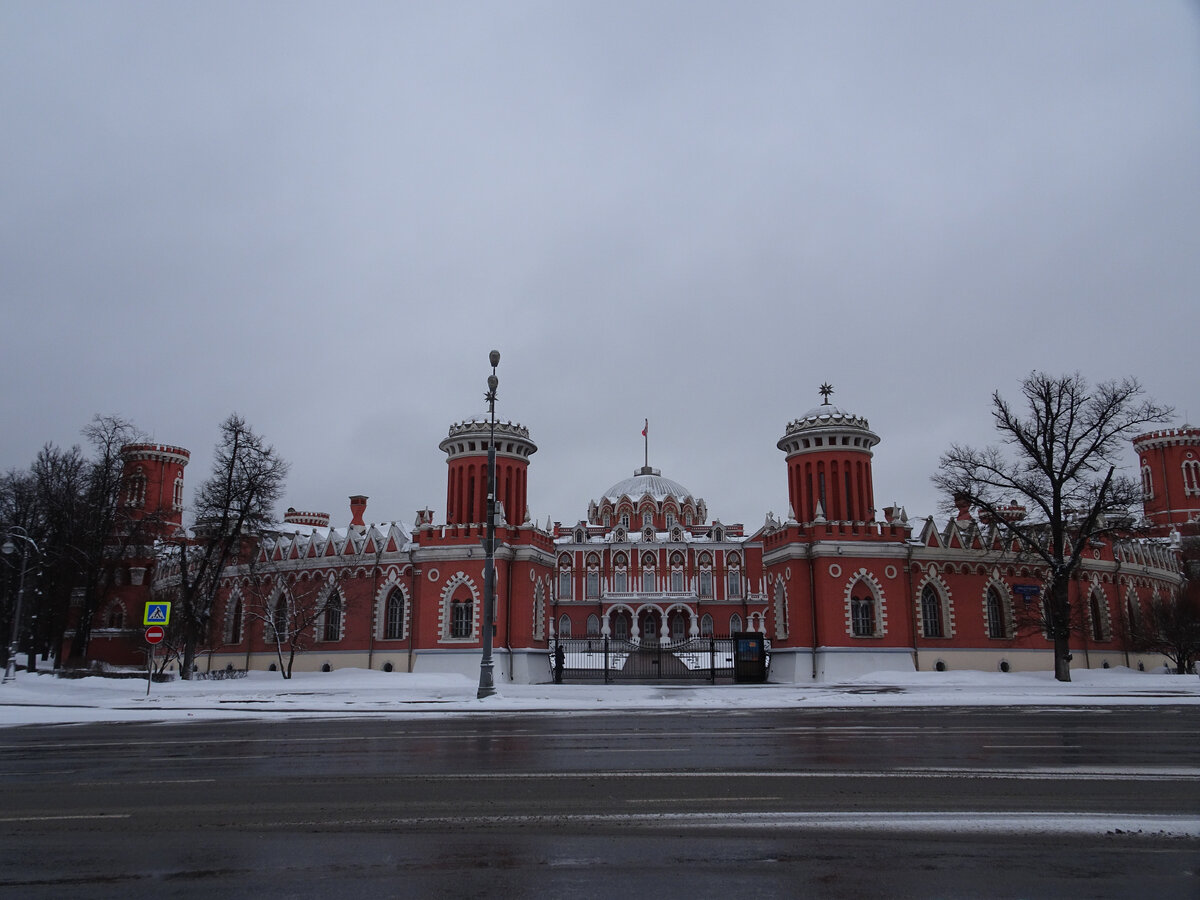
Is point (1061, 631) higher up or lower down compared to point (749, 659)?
higher up

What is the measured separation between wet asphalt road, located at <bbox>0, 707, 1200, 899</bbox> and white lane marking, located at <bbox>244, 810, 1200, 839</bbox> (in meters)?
0.04

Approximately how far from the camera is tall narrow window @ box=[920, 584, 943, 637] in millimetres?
38406

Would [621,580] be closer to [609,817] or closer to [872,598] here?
[872,598]

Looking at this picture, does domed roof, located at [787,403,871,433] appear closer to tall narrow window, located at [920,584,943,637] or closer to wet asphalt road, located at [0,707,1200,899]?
tall narrow window, located at [920,584,943,637]

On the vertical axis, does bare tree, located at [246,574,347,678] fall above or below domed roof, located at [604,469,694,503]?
below

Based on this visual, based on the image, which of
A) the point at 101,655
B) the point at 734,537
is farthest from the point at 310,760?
the point at 734,537

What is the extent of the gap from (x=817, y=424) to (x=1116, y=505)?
12.4 m

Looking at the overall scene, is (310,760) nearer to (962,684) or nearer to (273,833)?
(273,833)

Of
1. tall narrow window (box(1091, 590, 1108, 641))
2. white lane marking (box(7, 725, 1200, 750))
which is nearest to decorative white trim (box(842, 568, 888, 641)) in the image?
tall narrow window (box(1091, 590, 1108, 641))

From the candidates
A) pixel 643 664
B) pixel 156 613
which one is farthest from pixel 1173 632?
pixel 156 613

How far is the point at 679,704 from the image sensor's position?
Result: 2377 centimetres

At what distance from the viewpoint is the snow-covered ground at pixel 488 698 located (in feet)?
76.2

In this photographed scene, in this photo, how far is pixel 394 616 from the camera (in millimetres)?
41938

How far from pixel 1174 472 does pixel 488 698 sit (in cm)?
6635
